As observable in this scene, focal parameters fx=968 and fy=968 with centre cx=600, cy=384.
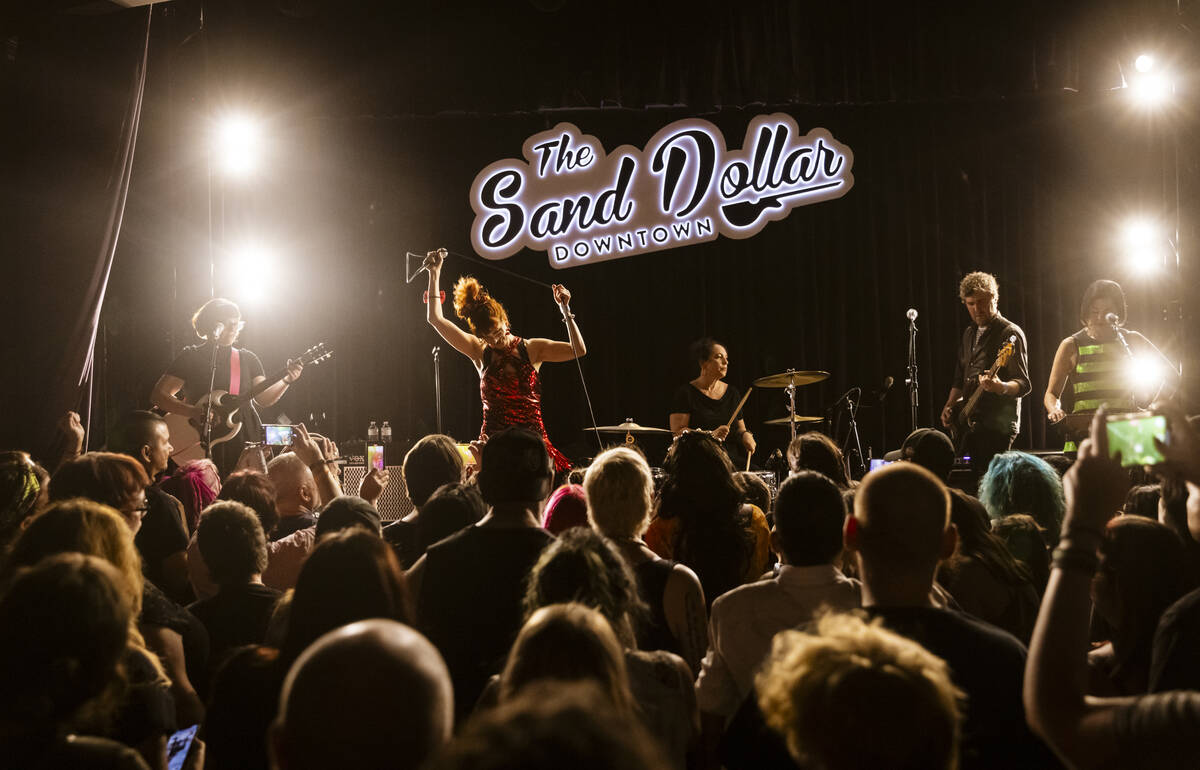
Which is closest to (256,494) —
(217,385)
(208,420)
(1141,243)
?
(208,420)

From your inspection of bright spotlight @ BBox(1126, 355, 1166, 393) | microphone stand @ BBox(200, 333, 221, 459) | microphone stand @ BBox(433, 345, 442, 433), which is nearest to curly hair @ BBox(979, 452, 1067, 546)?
bright spotlight @ BBox(1126, 355, 1166, 393)

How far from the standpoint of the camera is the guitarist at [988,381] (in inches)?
271

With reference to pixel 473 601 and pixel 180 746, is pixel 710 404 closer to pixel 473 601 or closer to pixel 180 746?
pixel 473 601

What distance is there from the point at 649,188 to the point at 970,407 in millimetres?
5081

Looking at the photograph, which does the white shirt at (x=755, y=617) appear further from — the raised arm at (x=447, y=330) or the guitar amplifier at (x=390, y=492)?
the guitar amplifier at (x=390, y=492)

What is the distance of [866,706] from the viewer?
1.16 metres

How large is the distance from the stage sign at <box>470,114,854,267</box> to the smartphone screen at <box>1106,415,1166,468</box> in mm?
9598

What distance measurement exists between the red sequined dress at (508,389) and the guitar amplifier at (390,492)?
2185 millimetres

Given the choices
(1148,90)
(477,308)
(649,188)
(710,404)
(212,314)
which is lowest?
(710,404)

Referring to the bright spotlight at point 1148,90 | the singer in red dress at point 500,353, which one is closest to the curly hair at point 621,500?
the singer in red dress at point 500,353

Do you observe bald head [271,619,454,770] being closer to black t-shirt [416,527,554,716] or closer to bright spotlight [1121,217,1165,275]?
black t-shirt [416,527,554,716]

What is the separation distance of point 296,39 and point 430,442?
26.7 ft

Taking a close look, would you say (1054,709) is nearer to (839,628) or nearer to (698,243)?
(839,628)

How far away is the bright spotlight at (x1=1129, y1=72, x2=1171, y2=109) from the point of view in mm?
9910
